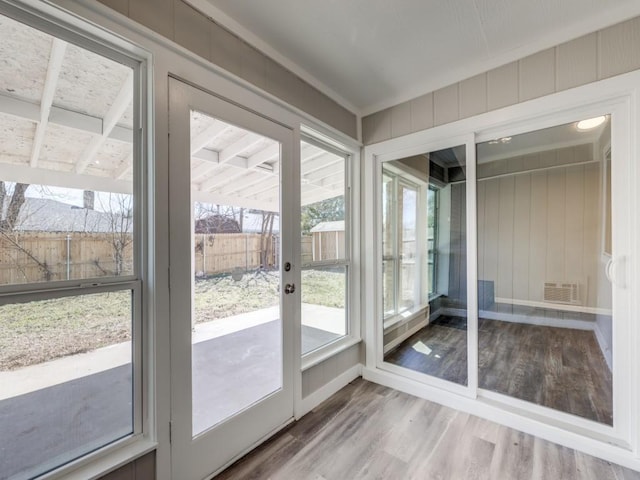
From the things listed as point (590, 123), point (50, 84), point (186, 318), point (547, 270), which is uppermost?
point (590, 123)

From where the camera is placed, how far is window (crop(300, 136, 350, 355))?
7.54ft

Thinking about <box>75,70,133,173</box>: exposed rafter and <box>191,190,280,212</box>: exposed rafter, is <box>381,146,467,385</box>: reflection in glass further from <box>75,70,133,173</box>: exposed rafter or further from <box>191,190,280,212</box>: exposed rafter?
<box>75,70,133,173</box>: exposed rafter

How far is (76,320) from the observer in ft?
3.89

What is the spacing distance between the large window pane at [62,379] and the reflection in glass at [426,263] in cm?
216

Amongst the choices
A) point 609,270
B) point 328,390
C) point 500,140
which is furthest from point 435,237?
point 328,390

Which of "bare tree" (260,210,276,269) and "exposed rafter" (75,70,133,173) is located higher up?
"exposed rafter" (75,70,133,173)

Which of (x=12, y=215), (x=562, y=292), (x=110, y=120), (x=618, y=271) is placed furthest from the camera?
(x=562, y=292)

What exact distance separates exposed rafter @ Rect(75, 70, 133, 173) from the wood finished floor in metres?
1.76

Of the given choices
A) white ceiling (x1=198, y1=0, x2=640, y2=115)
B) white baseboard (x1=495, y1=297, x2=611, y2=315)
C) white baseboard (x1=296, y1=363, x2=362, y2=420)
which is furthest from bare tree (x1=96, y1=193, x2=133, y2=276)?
white baseboard (x1=495, y1=297, x2=611, y2=315)

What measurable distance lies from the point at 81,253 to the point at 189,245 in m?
0.44

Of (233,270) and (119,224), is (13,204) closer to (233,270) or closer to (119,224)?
(119,224)

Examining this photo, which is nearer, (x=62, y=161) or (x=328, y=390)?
(x=62, y=161)

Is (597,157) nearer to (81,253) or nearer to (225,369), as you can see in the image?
(225,369)

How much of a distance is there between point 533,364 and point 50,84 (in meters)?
3.31
